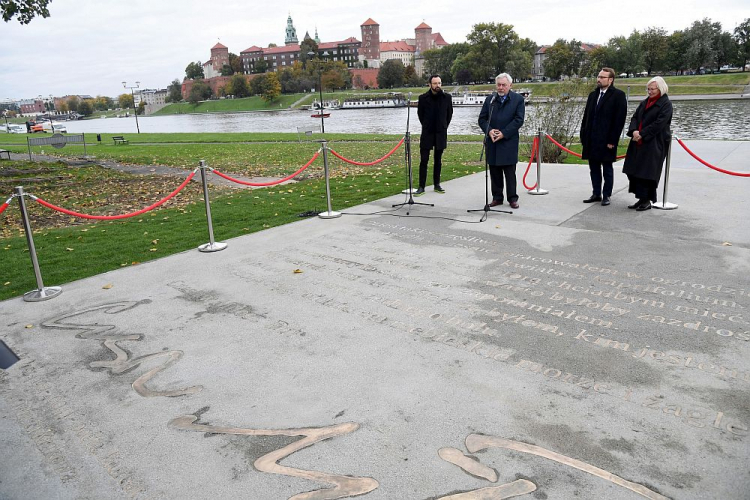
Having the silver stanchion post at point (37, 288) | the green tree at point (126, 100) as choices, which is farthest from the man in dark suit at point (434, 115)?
the green tree at point (126, 100)

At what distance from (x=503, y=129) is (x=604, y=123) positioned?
1.47 metres

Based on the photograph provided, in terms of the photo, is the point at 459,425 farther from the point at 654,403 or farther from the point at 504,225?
the point at 504,225

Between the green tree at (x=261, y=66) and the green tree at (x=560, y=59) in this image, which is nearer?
the green tree at (x=560, y=59)

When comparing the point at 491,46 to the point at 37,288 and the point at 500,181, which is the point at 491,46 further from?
the point at 37,288

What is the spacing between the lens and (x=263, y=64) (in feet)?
559

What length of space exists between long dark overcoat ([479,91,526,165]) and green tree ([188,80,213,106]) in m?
148

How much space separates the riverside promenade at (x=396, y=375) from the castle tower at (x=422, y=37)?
7175 inches

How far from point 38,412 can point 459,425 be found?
2642mm

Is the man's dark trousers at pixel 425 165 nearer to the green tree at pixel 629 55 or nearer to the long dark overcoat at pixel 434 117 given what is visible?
the long dark overcoat at pixel 434 117

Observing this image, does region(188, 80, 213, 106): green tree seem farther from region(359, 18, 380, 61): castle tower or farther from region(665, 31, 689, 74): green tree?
region(665, 31, 689, 74): green tree

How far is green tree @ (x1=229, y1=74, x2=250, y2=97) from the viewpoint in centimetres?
13988

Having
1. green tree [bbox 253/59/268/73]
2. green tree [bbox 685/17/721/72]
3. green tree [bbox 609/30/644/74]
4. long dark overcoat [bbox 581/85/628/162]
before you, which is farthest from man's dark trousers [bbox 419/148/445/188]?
green tree [bbox 253/59/268/73]

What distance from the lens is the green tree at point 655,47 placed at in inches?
3322

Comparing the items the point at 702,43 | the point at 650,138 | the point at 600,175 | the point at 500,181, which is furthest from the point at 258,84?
the point at 650,138
